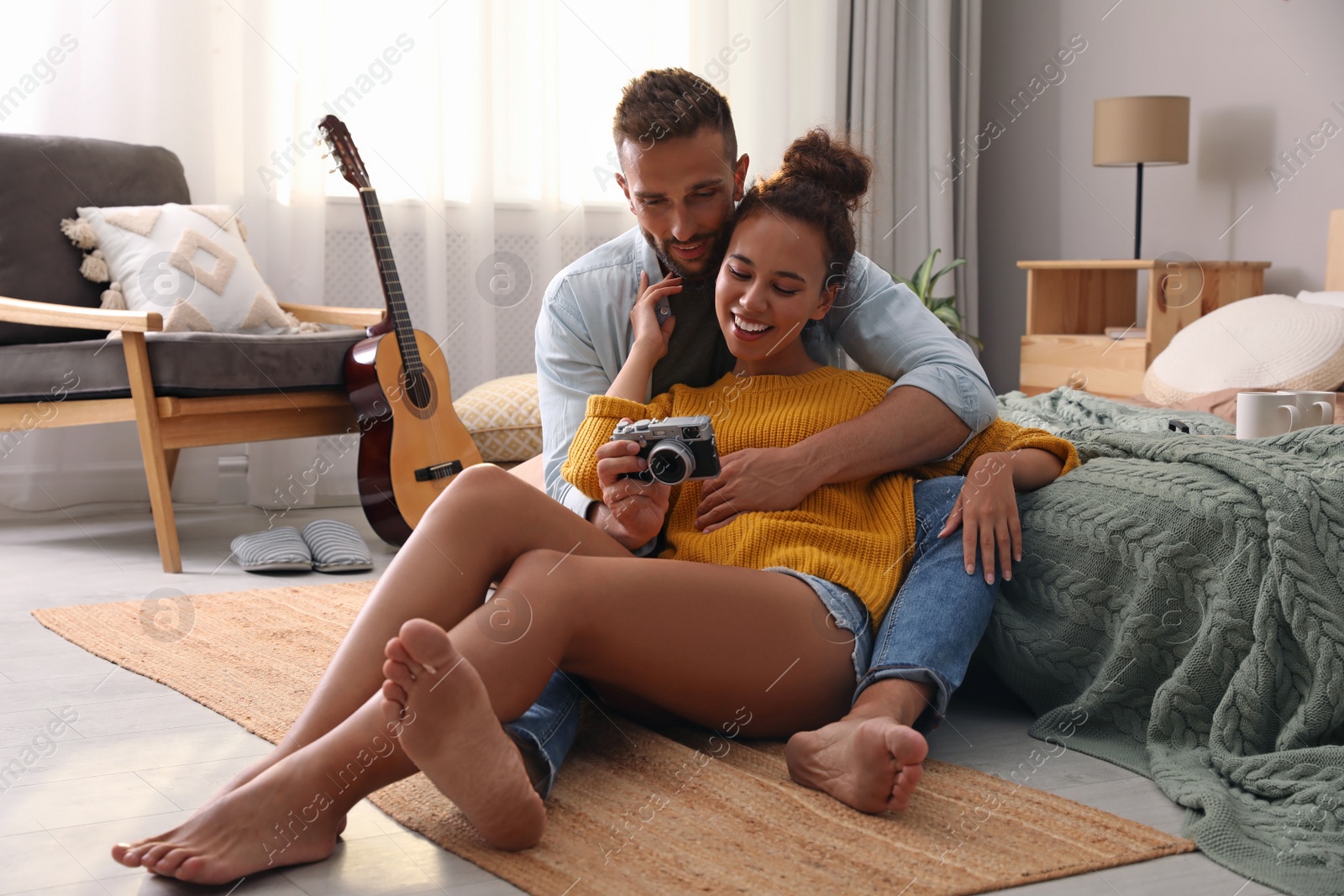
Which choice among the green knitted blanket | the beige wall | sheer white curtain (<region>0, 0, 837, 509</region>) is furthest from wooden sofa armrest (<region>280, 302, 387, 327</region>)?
the beige wall

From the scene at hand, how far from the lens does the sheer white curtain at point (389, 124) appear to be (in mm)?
3119

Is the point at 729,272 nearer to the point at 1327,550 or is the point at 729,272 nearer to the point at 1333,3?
the point at 1327,550

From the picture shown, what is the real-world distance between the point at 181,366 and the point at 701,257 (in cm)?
139

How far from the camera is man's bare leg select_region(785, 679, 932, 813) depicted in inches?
40.7

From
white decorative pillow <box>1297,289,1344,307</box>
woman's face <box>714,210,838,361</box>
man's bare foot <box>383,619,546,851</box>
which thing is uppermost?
woman's face <box>714,210,838,361</box>

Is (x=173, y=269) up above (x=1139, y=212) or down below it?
below

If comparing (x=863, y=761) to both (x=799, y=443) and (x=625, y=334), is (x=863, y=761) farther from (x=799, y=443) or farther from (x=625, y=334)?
(x=625, y=334)

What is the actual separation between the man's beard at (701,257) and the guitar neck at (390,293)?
1.23 m

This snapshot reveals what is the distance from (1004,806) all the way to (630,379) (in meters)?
0.58

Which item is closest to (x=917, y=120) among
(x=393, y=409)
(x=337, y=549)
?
(x=393, y=409)

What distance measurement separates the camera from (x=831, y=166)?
1358 millimetres

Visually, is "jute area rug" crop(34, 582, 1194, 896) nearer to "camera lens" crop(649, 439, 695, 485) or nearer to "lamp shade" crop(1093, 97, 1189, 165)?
"camera lens" crop(649, 439, 695, 485)

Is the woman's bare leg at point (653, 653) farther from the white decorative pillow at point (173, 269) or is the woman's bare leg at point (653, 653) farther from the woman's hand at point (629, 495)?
the white decorative pillow at point (173, 269)

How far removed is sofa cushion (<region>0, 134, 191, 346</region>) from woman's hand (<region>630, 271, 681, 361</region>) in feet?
6.13
